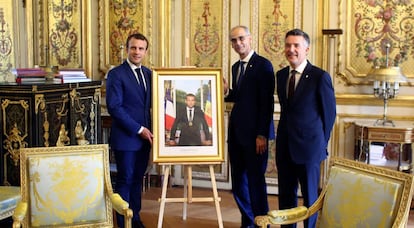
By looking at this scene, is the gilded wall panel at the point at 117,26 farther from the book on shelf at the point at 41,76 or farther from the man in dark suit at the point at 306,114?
the man in dark suit at the point at 306,114

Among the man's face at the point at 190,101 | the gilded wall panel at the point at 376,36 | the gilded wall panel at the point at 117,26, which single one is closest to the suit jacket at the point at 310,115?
the man's face at the point at 190,101

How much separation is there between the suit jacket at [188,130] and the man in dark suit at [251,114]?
24cm

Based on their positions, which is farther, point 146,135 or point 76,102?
point 76,102

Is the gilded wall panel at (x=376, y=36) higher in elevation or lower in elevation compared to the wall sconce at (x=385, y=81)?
higher

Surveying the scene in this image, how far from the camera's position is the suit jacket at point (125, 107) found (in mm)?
3793

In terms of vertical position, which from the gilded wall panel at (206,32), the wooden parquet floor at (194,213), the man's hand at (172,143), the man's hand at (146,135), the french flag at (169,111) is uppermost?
the gilded wall panel at (206,32)

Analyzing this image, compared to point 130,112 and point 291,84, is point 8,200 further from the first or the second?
point 291,84

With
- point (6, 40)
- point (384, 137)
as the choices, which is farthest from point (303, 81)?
point (6, 40)

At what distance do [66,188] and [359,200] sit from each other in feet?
5.41

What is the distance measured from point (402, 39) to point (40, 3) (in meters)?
3.87

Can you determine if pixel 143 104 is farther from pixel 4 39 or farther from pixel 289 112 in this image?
pixel 4 39

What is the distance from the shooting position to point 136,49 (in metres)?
3.80

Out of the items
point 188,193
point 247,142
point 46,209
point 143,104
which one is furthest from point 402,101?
point 46,209

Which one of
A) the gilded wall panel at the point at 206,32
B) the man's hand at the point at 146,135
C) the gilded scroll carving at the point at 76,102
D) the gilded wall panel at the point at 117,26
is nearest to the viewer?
the man's hand at the point at 146,135
